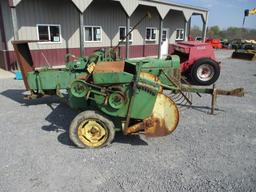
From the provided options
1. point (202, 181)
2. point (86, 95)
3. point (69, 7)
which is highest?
point (69, 7)

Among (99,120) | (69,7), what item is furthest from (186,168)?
(69,7)

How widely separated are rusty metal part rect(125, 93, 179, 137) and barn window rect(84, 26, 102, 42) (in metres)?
10.5

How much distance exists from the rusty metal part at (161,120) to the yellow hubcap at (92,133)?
0.43 metres

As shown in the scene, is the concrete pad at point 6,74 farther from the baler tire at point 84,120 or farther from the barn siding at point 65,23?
the baler tire at point 84,120

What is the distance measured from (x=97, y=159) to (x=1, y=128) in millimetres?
2300

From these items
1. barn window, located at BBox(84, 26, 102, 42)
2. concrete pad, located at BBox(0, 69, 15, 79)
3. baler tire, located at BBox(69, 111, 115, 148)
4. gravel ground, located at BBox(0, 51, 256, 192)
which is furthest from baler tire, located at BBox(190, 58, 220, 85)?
barn window, located at BBox(84, 26, 102, 42)

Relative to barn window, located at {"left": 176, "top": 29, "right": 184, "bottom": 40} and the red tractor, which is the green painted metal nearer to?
the red tractor

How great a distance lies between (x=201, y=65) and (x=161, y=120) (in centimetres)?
544

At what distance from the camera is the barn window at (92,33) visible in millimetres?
13344

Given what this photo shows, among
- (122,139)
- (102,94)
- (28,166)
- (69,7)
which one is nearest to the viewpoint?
(28,166)

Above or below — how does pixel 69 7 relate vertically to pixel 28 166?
above

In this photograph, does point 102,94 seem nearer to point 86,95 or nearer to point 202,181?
point 86,95

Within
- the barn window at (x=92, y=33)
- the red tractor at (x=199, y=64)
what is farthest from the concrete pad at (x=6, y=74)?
the red tractor at (x=199, y=64)

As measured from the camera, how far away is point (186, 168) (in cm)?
344
